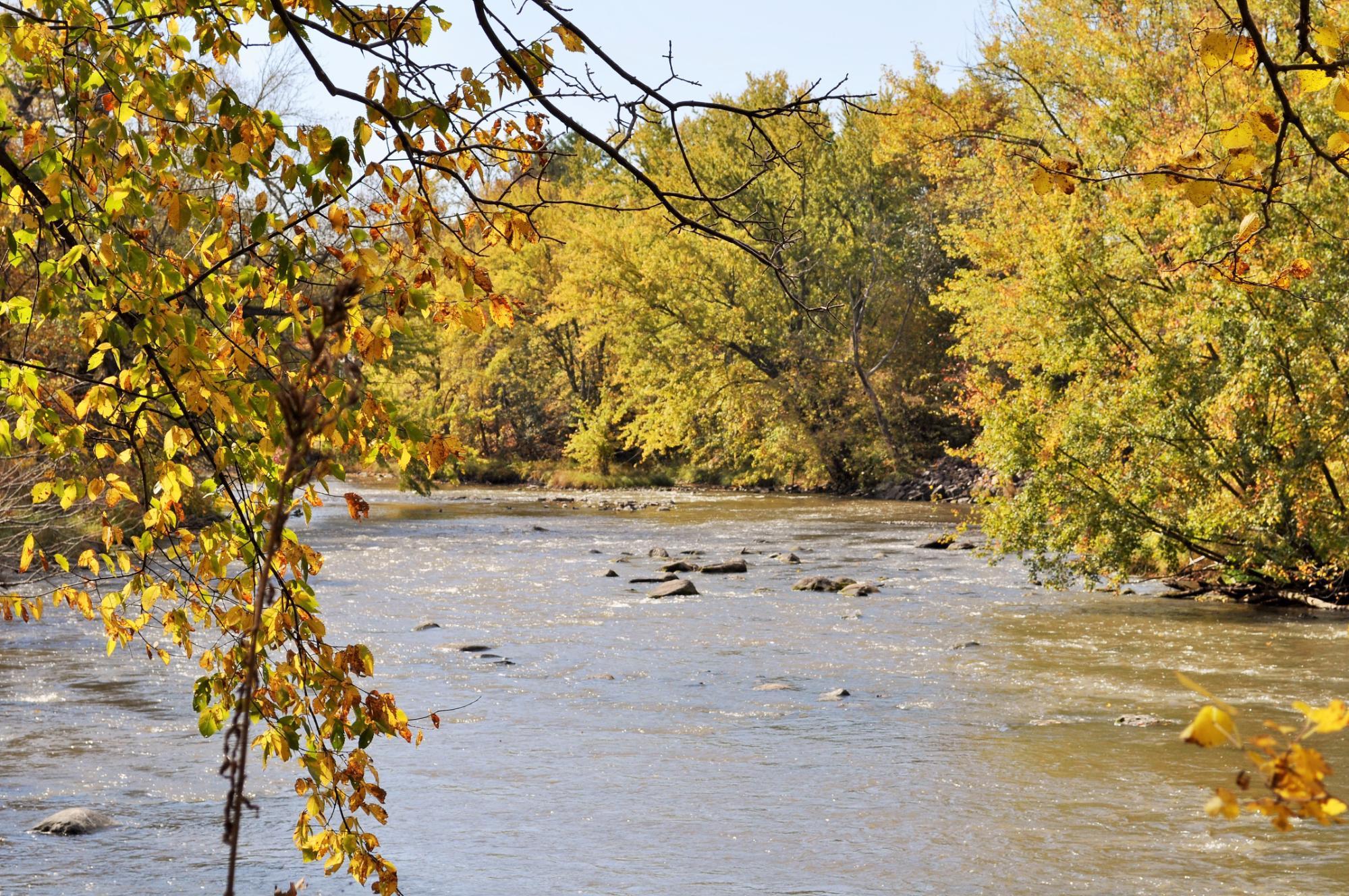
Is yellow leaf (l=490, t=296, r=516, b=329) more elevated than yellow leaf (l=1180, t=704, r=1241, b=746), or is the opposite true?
yellow leaf (l=490, t=296, r=516, b=329)

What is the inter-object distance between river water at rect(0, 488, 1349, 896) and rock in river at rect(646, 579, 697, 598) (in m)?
0.30

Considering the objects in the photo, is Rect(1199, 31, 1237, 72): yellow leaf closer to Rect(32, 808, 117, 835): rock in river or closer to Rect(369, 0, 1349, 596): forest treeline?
Rect(369, 0, 1349, 596): forest treeline

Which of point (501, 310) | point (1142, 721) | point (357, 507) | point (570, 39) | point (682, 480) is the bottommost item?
point (1142, 721)

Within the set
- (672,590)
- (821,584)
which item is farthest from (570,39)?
(821,584)

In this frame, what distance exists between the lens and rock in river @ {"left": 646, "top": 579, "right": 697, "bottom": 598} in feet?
54.6

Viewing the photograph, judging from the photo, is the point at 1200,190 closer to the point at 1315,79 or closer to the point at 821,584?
the point at 1315,79

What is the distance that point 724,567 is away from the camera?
19.1 meters

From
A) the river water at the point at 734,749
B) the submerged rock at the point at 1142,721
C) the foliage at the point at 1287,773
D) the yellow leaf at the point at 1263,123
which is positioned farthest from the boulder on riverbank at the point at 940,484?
the foliage at the point at 1287,773

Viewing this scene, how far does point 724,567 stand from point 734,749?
31.9 feet

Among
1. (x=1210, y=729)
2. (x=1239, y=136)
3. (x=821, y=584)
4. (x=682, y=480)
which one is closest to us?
(x=1210, y=729)

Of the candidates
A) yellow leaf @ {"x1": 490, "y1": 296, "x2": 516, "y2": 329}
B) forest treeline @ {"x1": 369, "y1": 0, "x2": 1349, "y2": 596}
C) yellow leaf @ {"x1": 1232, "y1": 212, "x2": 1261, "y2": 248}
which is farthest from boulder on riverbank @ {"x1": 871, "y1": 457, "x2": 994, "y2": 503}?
yellow leaf @ {"x1": 1232, "y1": 212, "x2": 1261, "y2": 248}

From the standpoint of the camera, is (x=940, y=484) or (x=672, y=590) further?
(x=940, y=484)

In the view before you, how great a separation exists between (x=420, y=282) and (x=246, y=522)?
0.81 metres

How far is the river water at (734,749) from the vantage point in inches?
275
